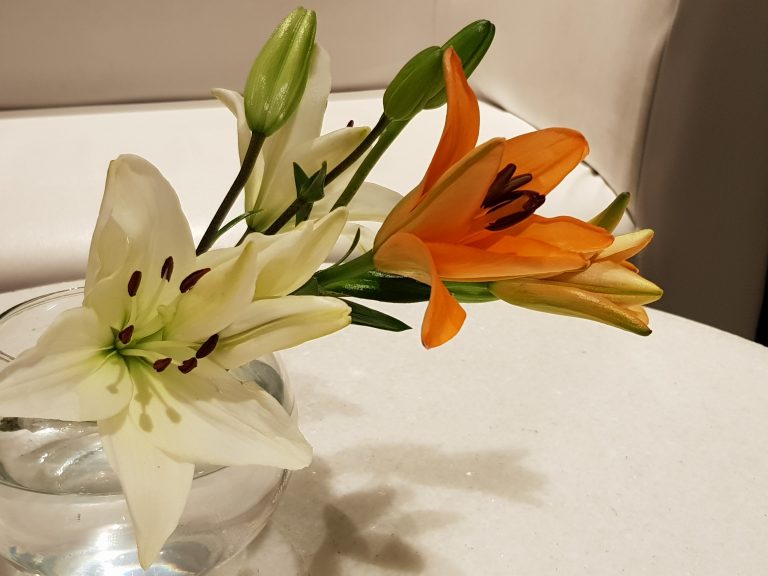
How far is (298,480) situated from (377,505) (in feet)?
0.21

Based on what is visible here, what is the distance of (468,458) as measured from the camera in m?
0.65

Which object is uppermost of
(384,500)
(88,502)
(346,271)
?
(346,271)

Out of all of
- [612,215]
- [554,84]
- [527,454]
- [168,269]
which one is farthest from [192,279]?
[554,84]

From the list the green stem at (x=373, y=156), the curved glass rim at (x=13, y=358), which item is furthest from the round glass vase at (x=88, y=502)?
the green stem at (x=373, y=156)

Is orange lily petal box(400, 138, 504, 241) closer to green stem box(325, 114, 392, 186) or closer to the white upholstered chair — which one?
green stem box(325, 114, 392, 186)

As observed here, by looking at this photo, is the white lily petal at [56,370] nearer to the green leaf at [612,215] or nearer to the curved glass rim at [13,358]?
the curved glass rim at [13,358]

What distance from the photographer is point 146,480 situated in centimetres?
35

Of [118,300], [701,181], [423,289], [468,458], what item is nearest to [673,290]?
[701,181]

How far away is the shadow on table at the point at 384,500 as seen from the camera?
1.83 feet

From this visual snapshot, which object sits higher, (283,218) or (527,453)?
(283,218)

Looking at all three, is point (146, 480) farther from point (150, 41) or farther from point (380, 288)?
point (150, 41)

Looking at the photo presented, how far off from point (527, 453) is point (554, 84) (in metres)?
0.88

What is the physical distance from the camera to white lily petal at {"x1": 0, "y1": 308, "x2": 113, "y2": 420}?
13.4 inches

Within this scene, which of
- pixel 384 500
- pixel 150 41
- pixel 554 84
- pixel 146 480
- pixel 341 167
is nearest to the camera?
pixel 146 480
